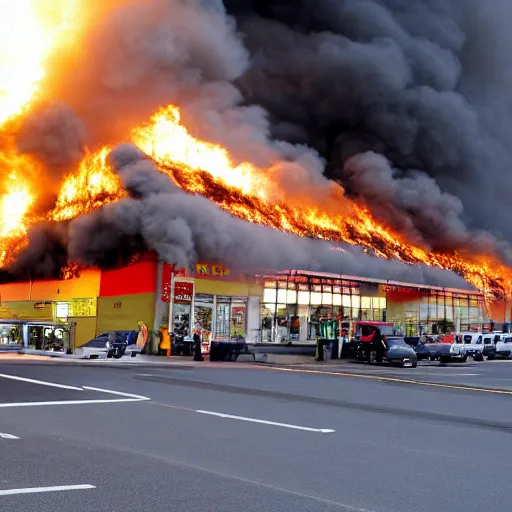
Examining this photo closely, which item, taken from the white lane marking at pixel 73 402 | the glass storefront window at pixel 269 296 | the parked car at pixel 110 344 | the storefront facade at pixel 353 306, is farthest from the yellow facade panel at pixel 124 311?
the white lane marking at pixel 73 402

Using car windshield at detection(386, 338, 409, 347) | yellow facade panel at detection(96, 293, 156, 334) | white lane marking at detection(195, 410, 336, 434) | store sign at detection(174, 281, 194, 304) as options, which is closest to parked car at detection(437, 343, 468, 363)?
car windshield at detection(386, 338, 409, 347)

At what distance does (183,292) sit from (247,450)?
26400 millimetres

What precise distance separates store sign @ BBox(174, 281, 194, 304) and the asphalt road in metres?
19.0

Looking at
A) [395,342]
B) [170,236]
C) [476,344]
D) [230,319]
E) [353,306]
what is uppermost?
[170,236]

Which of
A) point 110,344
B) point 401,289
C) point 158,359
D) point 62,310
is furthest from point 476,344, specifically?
point 62,310

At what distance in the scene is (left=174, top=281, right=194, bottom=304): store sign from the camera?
109ft

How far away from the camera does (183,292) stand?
3356 centimetres

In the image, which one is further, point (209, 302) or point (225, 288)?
point (225, 288)

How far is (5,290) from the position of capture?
4538 cm

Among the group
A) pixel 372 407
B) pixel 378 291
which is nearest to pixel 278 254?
pixel 378 291

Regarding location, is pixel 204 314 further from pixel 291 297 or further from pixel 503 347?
pixel 503 347

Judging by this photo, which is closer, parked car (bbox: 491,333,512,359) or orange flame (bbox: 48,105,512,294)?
parked car (bbox: 491,333,512,359)

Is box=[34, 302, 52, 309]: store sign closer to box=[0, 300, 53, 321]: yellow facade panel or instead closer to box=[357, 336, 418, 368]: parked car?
box=[0, 300, 53, 321]: yellow facade panel

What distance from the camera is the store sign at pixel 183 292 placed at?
33344mm
